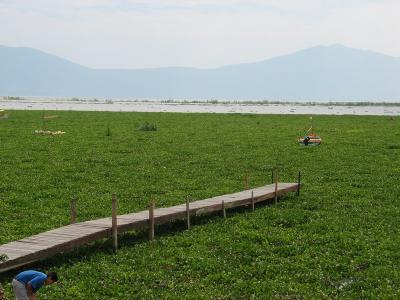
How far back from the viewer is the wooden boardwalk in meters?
15.6

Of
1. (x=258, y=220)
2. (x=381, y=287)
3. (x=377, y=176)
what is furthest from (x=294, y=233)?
(x=377, y=176)

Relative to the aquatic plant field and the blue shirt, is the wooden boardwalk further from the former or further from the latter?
the blue shirt

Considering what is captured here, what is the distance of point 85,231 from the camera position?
1786cm

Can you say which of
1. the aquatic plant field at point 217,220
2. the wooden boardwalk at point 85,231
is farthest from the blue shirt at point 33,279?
the wooden boardwalk at point 85,231

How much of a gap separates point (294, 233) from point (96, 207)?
8.86 metres

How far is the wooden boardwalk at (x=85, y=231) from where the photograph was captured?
15.6 m

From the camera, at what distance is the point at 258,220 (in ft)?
74.1

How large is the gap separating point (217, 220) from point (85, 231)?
651 cm

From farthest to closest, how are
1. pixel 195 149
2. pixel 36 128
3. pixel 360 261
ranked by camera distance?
pixel 36 128 < pixel 195 149 < pixel 360 261

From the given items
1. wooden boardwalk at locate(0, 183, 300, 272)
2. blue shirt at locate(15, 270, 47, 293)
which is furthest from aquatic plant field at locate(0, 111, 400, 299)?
blue shirt at locate(15, 270, 47, 293)

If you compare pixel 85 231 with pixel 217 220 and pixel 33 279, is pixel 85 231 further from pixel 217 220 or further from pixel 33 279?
pixel 217 220

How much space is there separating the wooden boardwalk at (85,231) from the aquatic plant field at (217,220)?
1.93 feet

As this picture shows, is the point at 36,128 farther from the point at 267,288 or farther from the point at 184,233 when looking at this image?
the point at 267,288

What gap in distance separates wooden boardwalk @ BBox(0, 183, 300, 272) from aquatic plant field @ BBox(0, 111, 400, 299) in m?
0.59
